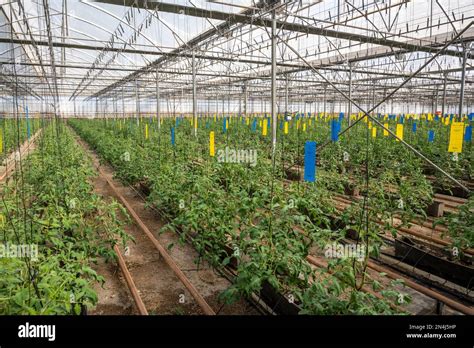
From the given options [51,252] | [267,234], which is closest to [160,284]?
[51,252]

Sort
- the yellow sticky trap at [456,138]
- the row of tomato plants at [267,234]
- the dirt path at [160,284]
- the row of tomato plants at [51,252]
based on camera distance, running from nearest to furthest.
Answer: the row of tomato plants at [51,252], the row of tomato plants at [267,234], the dirt path at [160,284], the yellow sticky trap at [456,138]

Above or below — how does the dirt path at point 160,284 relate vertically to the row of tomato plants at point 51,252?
below

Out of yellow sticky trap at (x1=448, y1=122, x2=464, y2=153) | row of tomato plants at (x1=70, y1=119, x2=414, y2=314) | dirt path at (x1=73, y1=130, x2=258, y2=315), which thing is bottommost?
dirt path at (x1=73, y1=130, x2=258, y2=315)

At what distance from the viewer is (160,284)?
359cm

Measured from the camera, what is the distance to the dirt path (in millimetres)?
3113

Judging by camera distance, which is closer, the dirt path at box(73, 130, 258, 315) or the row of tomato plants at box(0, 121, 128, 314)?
the row of tomato plants at box(0, 121, 128, 314)

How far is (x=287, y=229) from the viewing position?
315 centimetres

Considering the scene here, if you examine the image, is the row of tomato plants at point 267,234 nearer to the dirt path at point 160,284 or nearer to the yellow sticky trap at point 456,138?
the dirt path at point 160,284

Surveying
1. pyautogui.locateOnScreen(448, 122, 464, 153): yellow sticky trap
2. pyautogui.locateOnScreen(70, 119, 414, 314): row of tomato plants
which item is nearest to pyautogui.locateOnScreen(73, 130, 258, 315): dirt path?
pyautogui.locateOnScreen(70, 119, 414, 314): row of tomato plants

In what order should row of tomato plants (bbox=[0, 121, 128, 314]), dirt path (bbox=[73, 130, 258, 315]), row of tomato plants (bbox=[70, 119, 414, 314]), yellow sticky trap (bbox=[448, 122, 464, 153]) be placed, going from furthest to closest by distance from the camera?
1. yellow sticky trap (bbox=[448, 122, 464, 153])
2. dirt path (bbox=[73, 130, 258, 315])
3. row of tomato plants (bbox=[70, 119, 414, 314])
4. row of tomato plants (bbox=[0, 121, 128, 314])

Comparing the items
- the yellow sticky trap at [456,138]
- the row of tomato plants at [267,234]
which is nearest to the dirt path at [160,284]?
the row of tomato plants at [267,234]

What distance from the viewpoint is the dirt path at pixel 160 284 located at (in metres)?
3.11

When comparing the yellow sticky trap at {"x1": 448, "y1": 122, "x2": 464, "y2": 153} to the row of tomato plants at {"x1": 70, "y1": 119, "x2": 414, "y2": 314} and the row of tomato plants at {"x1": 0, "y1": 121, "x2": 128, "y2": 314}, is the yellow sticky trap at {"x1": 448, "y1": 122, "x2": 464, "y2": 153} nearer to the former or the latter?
the row of tomato plants at {"x1": 70, "y1": 119, "x2": 414, "y2": 314}
